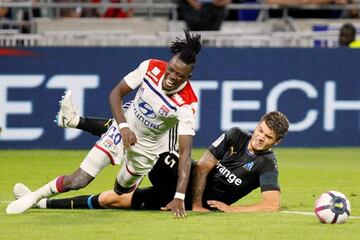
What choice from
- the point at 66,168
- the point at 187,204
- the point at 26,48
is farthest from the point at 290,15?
the point at 187,204

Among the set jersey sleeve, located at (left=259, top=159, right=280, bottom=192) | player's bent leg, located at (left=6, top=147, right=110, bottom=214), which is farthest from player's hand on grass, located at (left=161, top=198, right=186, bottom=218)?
jersey sleeve, located at (left=259, top=159, right=280, bottom=192)

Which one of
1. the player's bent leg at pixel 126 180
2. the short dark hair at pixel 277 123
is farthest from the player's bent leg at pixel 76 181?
the short dark hair at pixel 277 123

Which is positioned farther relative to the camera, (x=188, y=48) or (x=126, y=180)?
(x=126, y=180)

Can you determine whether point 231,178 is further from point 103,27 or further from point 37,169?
point 103,27

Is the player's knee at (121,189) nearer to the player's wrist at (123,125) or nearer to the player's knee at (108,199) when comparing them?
the player's knee at (108,199)

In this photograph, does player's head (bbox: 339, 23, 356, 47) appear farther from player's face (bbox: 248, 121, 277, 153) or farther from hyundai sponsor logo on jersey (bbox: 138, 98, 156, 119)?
hyundai sponsor logo on jersey (bbox: 138, 98, 156, 119)

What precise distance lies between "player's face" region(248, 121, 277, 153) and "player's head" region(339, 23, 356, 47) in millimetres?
9865

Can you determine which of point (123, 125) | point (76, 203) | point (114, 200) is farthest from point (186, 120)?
point (76, 203)

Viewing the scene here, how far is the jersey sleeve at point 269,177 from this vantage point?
10.8m

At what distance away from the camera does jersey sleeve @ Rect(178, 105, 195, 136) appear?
1051cm

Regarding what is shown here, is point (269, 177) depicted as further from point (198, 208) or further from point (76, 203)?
point (76, 203)

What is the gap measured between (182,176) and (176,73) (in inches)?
37.2

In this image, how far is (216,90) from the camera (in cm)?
1942

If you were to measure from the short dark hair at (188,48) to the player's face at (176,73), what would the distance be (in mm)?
52
